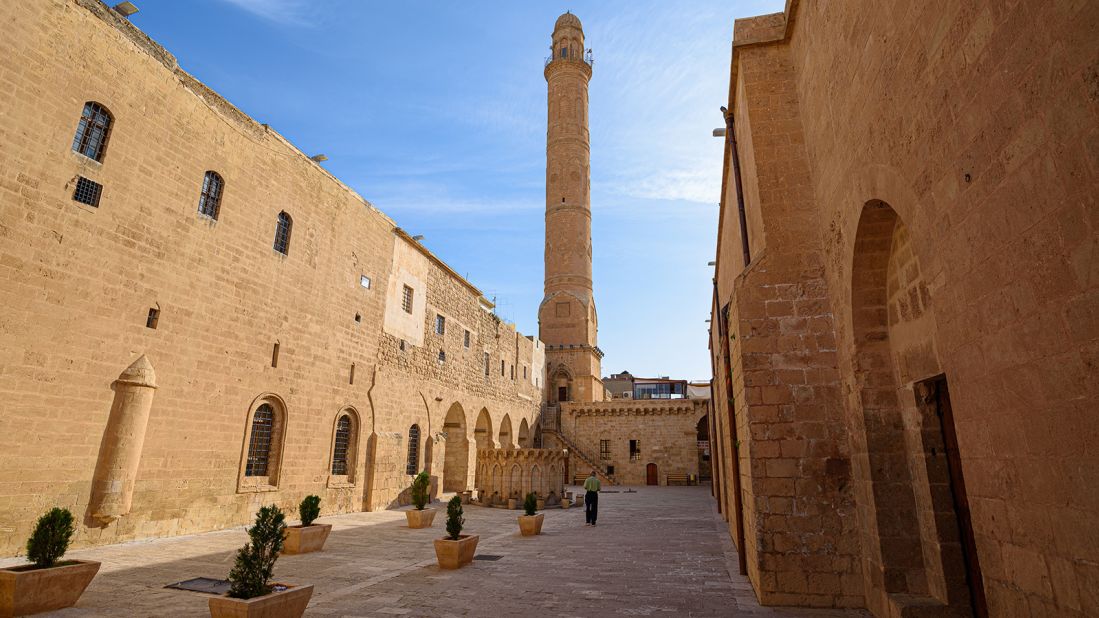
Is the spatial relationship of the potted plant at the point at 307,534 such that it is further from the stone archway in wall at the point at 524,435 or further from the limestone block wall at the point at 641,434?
the limestone block wall at the point at 641,434

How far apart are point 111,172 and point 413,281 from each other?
1030cm

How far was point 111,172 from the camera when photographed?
30.7ft

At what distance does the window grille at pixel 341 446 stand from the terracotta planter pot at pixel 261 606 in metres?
10.6

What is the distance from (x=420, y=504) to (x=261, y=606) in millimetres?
7920

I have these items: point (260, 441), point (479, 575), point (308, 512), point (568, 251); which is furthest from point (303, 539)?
point (568, 251)

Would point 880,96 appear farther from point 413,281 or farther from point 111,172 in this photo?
point 413,281

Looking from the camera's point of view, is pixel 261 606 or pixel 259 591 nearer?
pixel 261 606

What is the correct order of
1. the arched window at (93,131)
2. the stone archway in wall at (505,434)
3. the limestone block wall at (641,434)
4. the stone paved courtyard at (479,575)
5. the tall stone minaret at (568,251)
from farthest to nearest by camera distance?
1. the tall stone minaret at (568,251)
2. the limestone block wall at (641,434)
3. the stone archway in wall at (505,434)
4. the arched window at (93,131)
5. the stone paved courtyard at (479,575)

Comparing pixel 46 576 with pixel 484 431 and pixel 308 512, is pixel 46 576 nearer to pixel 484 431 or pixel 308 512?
pixel 308 512

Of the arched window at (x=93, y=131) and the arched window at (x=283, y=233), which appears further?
the arched window at (x=283, y=233)

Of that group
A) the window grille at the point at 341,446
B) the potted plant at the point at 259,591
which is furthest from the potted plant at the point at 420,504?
the potted plant at the point at 259,591

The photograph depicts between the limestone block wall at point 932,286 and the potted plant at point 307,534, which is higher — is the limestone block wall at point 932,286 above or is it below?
above

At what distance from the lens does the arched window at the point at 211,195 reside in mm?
11242

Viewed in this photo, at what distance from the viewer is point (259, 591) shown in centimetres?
454
